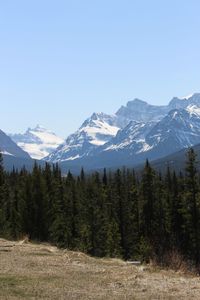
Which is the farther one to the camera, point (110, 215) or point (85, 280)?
point (110, 215)

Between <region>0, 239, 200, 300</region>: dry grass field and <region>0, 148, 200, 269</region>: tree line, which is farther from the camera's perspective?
<region>0, 148, 200, 269</region>: tree line

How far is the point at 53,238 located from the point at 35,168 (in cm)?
1478

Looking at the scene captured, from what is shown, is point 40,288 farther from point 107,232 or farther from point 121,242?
point 121,242

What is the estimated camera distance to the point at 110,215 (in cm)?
9331

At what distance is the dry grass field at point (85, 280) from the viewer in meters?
16.1

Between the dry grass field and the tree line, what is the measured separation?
49.0m

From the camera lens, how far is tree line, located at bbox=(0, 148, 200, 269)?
76.1 meters

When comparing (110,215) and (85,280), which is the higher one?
(110,215)

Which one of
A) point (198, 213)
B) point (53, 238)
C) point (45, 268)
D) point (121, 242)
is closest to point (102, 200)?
point (121, 242)

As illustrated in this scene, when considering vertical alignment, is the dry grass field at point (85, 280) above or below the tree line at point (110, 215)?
below

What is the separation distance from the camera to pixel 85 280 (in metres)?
18.8

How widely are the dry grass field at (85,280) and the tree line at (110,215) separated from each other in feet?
161

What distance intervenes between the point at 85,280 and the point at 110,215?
74.9 meters

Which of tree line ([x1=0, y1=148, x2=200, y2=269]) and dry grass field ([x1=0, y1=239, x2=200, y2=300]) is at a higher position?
tree line ([x1=0, y1=148, x2=200, y2=269])
